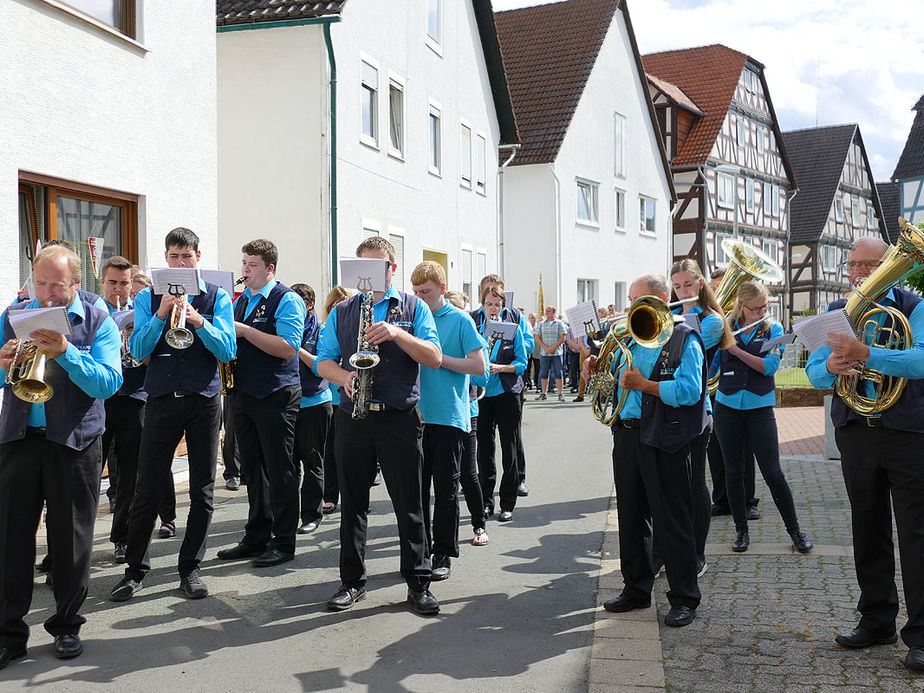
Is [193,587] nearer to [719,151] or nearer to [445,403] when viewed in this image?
[445,403]

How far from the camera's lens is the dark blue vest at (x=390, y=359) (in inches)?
222

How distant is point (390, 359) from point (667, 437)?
1603mm

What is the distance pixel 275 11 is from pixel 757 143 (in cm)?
3271

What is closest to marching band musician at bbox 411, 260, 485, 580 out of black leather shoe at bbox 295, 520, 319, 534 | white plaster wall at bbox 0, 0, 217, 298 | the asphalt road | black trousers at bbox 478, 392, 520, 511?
the asphalt road

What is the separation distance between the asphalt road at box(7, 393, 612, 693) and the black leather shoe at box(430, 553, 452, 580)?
0.30 feet

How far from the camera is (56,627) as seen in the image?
5004 mm

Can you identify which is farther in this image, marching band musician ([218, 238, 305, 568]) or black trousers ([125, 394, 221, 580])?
marching band musician ([218, 238, 305, 568])

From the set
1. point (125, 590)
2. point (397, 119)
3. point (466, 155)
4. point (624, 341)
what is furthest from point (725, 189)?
point (125, 590)

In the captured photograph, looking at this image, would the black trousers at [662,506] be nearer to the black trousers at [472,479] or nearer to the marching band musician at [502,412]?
the black trousers at [472,479]

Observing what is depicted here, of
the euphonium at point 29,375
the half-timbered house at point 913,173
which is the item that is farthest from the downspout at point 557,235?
the half-timbered house at point 913,173

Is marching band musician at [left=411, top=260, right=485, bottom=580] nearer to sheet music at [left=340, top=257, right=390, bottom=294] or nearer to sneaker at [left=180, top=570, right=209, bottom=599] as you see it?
sheet music at [left=340, top=257, right=390, bottom=294]

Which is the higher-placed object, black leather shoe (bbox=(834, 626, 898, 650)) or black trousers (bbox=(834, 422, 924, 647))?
black trousers (bbox=(834, 422, 924, 647))

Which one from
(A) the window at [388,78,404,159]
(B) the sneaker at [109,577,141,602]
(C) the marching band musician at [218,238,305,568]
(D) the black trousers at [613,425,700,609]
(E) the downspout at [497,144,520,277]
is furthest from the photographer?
(E) the downspout at [497,144,520,277]

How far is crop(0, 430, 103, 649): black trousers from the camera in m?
4.91
